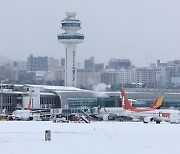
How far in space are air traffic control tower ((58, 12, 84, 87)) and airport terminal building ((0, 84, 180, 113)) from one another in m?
24.5

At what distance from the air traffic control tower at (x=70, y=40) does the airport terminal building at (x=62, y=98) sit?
24538 mm

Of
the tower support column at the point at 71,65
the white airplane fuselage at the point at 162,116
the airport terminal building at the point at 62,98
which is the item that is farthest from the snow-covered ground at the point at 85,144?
the tower support column at the point at 71,65

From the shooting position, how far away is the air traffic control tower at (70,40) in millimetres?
138500

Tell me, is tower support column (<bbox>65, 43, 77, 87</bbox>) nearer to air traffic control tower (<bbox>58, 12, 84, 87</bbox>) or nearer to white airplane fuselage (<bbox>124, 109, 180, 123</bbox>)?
air traffic control tower (<bbox>58, 12, 84, 87</bbox>)

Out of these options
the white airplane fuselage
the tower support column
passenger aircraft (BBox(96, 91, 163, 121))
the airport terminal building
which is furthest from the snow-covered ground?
the tower support column

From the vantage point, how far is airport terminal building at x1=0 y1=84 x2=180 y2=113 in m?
102

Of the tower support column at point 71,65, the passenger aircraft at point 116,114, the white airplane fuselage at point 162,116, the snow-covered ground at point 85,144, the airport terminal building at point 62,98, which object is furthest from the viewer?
the tower support column at point 71,65

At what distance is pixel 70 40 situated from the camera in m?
142

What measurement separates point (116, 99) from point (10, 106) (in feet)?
68.9

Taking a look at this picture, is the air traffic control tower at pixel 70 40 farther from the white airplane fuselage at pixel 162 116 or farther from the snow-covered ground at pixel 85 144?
the snow-covered ground at pixel 85 144

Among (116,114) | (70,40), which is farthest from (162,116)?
(70,40)

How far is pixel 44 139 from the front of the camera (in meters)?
35.5

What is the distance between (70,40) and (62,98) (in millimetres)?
36867

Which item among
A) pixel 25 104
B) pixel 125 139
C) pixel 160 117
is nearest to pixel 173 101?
pixel 25 104
